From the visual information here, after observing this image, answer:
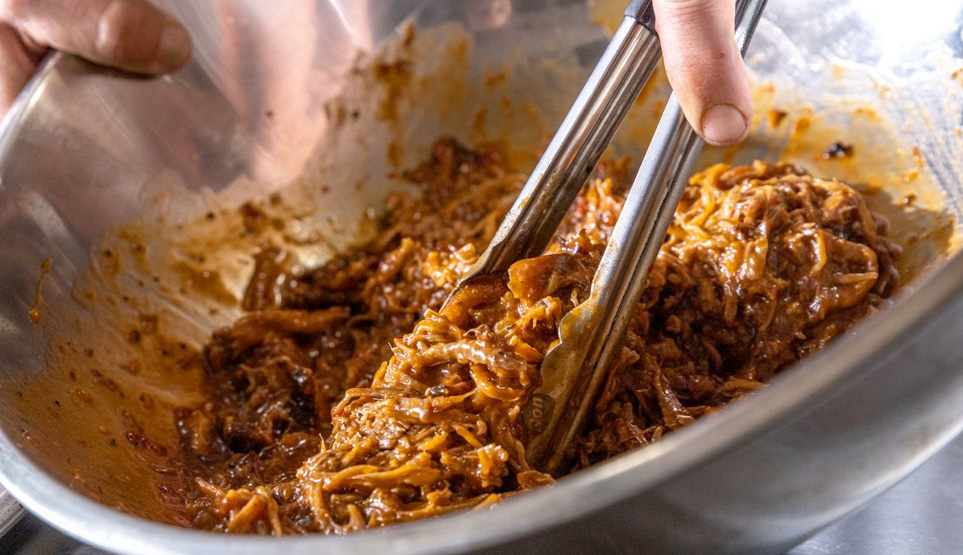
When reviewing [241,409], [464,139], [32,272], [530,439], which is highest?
[464,139]

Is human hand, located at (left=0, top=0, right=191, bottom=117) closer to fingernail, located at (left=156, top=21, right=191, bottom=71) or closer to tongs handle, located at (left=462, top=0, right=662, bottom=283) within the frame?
fingernail, located at (left=156, top=21, right=191, bottom=71)

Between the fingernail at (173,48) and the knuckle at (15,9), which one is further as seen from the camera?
the fingernail at (173,48)

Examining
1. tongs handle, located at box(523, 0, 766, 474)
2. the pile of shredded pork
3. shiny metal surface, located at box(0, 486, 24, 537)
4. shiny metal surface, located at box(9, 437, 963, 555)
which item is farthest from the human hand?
tongs handle, located at box(523, 0, 766, 474)

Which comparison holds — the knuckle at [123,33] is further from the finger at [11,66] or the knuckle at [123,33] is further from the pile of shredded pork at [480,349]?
the pile of shredded pork at [480,349]

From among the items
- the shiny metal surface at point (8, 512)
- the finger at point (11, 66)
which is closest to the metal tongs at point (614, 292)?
the shiny metal surface at point (8, 512)

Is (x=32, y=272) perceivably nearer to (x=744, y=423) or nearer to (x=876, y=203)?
(x=744, y=423)

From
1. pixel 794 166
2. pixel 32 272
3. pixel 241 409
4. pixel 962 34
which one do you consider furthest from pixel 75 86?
pixel 962 34
